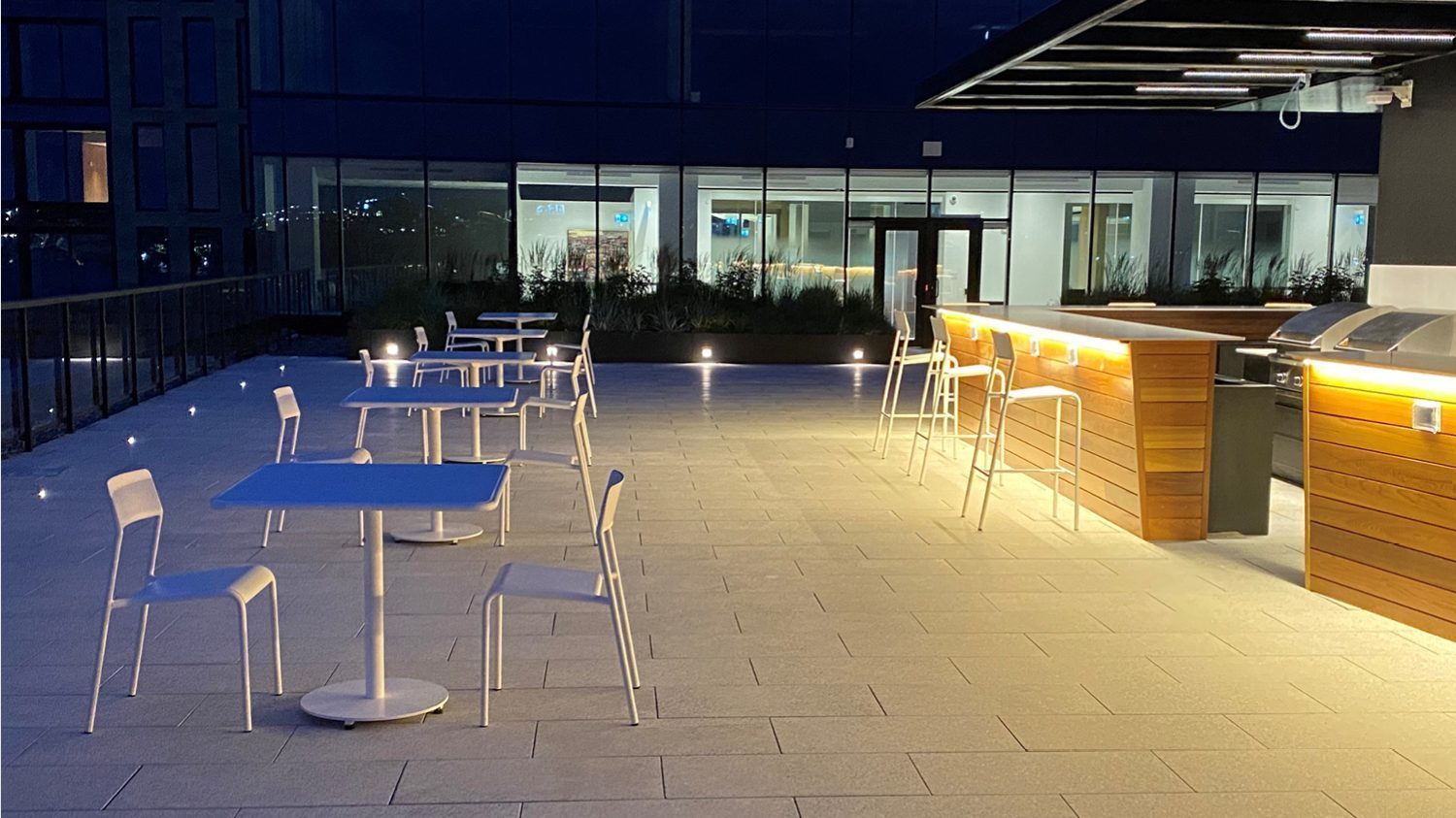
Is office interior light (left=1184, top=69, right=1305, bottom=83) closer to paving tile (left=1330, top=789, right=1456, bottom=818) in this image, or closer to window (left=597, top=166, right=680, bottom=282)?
paving tile (left=1330, top=789, right=1456, bottom=818)

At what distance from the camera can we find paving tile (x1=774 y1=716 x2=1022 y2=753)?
4.05m

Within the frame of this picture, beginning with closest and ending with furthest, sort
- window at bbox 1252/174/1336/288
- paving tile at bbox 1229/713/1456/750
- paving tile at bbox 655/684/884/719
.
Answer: paving tile at bbox 1229/713/1456/750 → paving tile at bbox 655/684/884/719 → window at bbox 1252/174/1336/288

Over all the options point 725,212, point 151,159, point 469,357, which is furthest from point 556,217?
point 151,159

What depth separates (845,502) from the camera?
810cm

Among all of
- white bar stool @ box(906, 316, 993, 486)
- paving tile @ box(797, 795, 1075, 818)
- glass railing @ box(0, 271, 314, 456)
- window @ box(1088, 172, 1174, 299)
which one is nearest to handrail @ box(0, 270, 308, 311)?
glass railing @ box(0, 271, 314, 456)

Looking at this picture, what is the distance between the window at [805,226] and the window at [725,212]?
0.20 m

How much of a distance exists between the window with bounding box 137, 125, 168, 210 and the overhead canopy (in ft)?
72.7

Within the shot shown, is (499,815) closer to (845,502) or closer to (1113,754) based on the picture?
(1113,754)

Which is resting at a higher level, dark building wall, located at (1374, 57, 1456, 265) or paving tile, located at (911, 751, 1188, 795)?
dark building wall, located at (1374, 57, 1456, 265)

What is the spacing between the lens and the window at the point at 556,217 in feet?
66.5

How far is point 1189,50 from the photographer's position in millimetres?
8672

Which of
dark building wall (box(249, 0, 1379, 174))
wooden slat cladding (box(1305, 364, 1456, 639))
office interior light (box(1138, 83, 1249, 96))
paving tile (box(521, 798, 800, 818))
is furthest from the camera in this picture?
dark building wall (box(249, 0, 1379, 174))

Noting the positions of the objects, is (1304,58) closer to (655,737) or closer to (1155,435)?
(1155,435)

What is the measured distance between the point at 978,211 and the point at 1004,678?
17.0 metres
